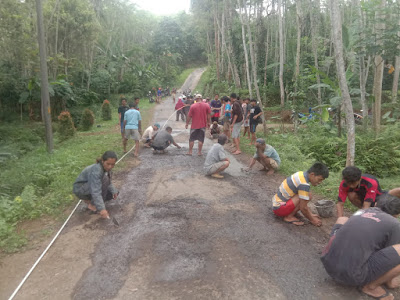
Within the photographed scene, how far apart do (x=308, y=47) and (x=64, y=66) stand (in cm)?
1900

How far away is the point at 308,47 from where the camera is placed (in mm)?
25156

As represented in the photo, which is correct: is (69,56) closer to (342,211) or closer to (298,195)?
(298,195)

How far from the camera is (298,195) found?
192 inches

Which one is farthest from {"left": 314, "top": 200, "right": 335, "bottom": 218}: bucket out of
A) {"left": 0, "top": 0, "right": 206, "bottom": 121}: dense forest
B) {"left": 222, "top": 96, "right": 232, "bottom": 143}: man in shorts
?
{"left": 0, "top": 0, "right": 206, "bottom": 121}: dense forest

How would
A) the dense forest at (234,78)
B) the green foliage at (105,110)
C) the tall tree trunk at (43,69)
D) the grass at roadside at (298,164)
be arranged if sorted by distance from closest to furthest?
the grass at roadside at (298,164) < the dense forest at (234,78) < the tall tree trunk at (43,69) < the green foliage at (105,110)

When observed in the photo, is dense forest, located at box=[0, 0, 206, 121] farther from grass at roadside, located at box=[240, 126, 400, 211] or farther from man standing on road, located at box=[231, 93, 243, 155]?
grass at roadside, located at box=[240, 126, 400, 211]

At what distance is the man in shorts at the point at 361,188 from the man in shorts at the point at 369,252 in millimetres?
1067

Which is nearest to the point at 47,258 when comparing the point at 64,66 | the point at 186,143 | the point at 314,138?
the point at 186,143

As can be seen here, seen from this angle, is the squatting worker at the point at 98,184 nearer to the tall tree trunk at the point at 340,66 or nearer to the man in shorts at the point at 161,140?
the man in shorts at the point at 161,140

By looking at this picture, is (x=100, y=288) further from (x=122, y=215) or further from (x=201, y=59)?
(x=201, y=59)

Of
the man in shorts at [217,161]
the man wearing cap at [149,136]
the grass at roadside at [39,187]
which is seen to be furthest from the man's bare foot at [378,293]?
the man wearing cap at [149,136]

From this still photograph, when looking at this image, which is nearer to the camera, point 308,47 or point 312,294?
point 312,294

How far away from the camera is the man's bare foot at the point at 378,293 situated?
331cm

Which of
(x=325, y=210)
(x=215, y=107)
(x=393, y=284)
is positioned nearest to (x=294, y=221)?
(x=325, y=210)
